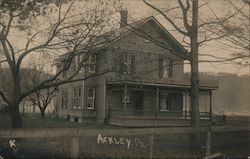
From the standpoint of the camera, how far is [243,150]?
52.1 ft

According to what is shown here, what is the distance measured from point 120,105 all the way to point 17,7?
20689mm

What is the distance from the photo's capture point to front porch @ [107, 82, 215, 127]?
103 ft

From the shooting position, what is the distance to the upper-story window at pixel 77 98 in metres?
36.5

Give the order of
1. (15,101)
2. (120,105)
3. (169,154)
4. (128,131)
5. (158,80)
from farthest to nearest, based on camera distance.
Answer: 1. (120,105)
2. (158,80)
3. (15,101)
4. (169,154)
5. (128,131)

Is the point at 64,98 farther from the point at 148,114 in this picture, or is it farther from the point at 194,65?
the point at 194,65

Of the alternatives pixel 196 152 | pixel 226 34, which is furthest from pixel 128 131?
pixel 226 34

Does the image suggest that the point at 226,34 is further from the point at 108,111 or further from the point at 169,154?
the point at 108,111

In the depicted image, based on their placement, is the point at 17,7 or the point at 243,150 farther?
the point at 243,150

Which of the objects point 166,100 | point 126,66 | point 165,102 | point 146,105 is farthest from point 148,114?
point 126,66

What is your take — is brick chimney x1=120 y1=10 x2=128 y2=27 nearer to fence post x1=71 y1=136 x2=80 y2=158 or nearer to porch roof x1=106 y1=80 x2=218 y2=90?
fence post x1=71 y1=136 x2=80 y2=158

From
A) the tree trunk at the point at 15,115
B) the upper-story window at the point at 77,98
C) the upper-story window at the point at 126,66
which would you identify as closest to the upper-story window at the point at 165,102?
the upper-story window at the point at 126,66

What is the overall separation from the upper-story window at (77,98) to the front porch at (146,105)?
149 inches

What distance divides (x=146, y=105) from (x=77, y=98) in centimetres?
659

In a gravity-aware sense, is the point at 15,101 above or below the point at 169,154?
above
